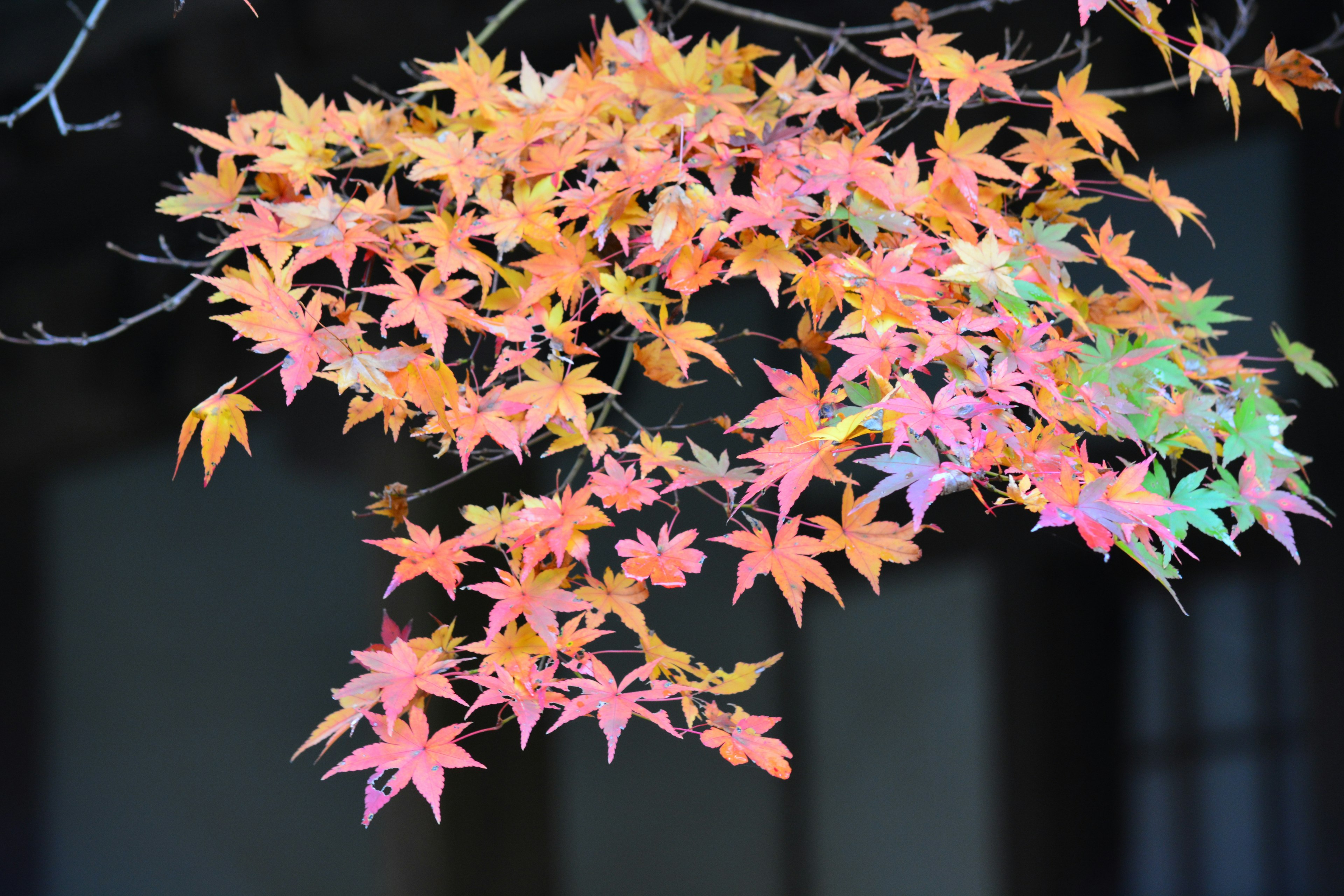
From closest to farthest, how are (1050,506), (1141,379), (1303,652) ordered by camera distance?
(1050,506) → (1141,379) → (1303,652)

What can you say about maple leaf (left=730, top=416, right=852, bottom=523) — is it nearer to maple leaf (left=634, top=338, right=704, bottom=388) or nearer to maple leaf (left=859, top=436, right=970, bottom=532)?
maple leaf (left=859, top=436, right=970, bottom=532)

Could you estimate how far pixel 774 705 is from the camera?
2.28 m

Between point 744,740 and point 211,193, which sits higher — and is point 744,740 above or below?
below

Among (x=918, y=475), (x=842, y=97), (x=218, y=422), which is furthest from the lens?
(x=842, y=97)

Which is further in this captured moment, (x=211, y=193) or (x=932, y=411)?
(x=211, y=193)

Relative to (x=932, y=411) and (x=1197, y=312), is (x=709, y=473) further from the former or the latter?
(x=1197, y=312)

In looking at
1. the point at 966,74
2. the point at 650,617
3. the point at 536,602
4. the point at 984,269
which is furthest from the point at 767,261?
the point at 650,617

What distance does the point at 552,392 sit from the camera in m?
1.04

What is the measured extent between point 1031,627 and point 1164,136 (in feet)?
3.95

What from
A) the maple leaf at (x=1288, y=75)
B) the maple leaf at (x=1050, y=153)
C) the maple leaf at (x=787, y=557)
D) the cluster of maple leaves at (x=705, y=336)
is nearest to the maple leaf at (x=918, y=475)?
the cluster of maple leaves at (x=705, y=336)

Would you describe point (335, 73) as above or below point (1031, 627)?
above

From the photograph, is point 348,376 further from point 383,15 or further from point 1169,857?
point 1169,857

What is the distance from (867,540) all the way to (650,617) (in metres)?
1.35

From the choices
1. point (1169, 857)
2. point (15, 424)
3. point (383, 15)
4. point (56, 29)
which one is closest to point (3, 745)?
point (15, 424)
